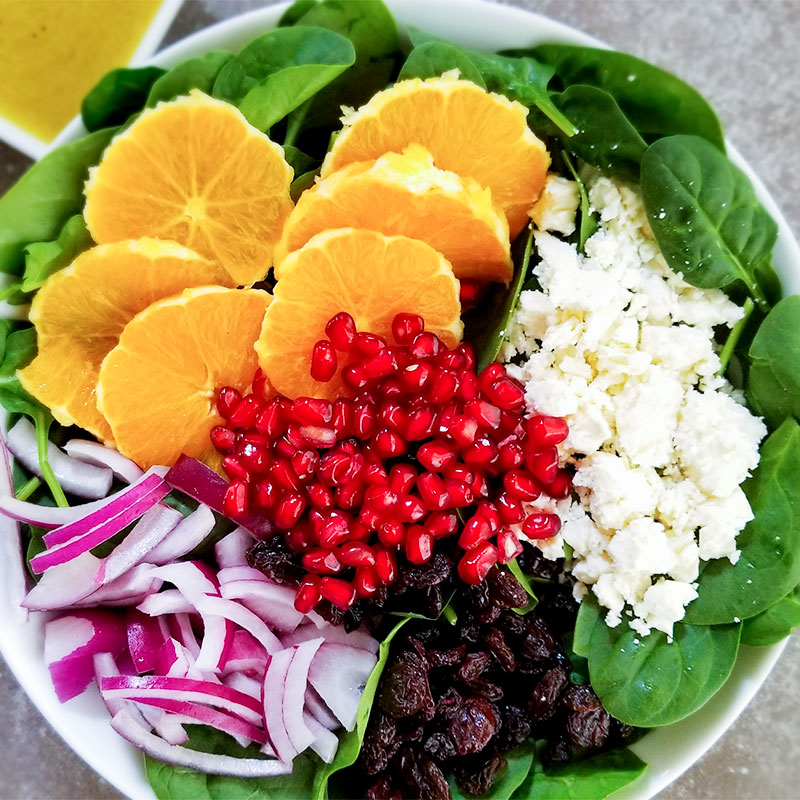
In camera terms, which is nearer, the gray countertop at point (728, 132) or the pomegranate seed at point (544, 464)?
the pomegranate seed at point (544, 464)

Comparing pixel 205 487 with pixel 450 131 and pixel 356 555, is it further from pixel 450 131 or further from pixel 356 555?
pixel 450 131

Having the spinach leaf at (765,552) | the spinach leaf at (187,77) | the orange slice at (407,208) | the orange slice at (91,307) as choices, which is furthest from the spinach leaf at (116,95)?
the spinach leaf at (765,552)

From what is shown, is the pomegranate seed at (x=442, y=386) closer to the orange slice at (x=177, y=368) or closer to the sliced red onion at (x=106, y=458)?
the orange slice at (x=177, y=368)

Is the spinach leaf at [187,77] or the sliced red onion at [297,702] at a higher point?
the spinach leaf at [187,77]

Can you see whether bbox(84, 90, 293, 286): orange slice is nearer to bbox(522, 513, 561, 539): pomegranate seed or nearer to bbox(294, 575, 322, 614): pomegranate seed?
bbox(294, 575, 322, 614): pomegranate seed

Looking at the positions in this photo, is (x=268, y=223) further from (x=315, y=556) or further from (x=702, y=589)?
(x=702, y=589)

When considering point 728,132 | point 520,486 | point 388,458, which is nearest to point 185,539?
point 388,458

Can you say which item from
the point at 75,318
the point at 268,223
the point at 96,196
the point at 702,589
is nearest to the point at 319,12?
the point at 268,223

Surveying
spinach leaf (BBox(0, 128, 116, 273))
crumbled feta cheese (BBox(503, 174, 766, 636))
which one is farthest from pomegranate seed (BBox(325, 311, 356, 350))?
spinach leaf (BBox(0, 128, 116, 273))
